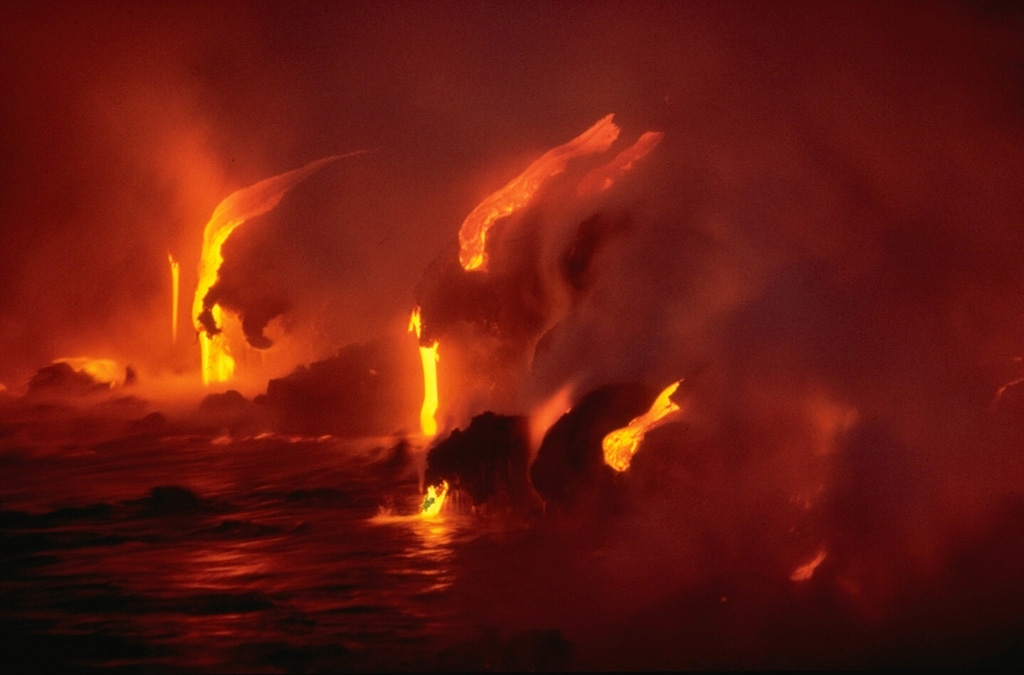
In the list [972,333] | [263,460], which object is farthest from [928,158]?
[263,460]

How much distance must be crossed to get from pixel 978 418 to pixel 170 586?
18.7ft

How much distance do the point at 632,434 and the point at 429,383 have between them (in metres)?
3.12

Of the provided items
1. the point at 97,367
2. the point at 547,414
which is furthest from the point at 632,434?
the point at 97,367

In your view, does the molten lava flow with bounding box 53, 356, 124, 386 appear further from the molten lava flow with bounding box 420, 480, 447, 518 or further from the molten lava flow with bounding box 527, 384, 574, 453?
the molten lava flow with bounding box 527, 384, 574, 453

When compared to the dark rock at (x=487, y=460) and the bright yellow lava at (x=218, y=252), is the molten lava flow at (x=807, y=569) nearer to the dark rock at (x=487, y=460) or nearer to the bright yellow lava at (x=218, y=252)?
the dark rock at (x=487, y=460)

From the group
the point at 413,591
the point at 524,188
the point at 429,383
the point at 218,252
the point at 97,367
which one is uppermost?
the point at 218,252

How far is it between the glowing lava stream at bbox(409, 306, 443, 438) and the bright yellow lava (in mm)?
2987

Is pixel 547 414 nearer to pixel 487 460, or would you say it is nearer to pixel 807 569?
pixel 487 460

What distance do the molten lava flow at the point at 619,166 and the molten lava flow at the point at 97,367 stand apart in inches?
271

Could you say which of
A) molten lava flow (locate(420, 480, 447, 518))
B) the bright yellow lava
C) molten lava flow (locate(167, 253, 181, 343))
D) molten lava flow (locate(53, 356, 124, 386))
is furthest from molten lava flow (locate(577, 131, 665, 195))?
molten lava flow (locate(53, 356, 124, 386))

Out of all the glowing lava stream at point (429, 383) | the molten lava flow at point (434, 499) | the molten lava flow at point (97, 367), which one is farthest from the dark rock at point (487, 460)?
the molten lava flow at point (97, 367)

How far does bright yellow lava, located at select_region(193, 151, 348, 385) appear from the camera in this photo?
1295cm

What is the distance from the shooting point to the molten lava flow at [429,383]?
10.8 meters

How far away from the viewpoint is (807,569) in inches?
266
